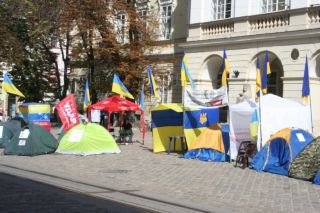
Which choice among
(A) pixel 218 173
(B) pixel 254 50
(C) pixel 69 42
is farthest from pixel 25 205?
(C) pixel 69 42

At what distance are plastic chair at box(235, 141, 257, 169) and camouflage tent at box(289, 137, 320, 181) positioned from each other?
6.98 ft

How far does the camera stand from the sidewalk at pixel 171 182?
10273mm

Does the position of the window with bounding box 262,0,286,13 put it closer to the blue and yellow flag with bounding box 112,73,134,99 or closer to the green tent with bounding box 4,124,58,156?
the blue and yellow flag with bounding box 112,73,134,99

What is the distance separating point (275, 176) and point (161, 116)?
24.7ft

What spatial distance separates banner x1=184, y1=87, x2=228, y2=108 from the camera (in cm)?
1877

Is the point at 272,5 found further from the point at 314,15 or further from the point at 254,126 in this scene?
the point at 254,126

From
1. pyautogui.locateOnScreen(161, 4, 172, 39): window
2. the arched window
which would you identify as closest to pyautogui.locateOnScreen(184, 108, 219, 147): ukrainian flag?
the arched window

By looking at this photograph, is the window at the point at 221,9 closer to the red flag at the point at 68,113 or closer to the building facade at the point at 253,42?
the building facade at the point at 253,42

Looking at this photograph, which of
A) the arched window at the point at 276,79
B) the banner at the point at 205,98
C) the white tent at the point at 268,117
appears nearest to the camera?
the white tent at the point at 268,117

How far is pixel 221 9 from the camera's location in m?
27.9

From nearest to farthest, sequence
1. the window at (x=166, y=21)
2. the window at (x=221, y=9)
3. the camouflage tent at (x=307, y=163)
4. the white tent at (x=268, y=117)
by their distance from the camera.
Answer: the camouflage tent at (x=307, y=163) < the white tent at (x=268, y=117) < the window at (x=221, y=9) < the window at (x=166, y=21)

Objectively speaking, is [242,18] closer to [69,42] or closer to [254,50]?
[254,50]

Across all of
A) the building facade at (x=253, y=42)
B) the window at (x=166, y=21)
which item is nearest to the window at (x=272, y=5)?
the building facade at (x=253, y=42)

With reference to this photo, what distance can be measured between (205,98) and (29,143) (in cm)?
679
